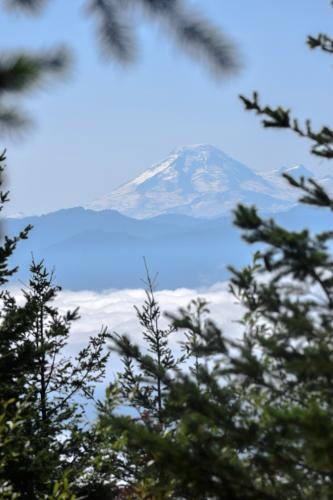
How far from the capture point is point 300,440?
19.4 feet

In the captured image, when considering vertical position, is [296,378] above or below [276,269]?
below

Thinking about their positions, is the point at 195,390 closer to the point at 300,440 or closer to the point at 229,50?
the point at 300,440

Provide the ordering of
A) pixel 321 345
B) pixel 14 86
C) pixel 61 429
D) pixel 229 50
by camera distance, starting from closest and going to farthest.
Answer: pixel 229 50, pixel 14 86, pixel 321 345, pixel 61 429

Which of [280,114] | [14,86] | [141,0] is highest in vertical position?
[280,114]

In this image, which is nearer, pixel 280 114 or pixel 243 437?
pixel 243 437

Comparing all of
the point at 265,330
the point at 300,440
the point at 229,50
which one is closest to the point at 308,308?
the point at 300,440

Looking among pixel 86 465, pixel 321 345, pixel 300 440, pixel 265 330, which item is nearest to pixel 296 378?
pixel 300 440

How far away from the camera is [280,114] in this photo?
714 centimetres

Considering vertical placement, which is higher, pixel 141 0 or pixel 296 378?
pixel 141 0

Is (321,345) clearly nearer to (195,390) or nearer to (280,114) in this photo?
(195,390)

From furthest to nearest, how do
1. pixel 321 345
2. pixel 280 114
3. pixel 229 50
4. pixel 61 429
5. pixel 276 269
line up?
pixel 61 429
pixel 280 114
pixel 276 269
pixel 321 345
pixel 229 50

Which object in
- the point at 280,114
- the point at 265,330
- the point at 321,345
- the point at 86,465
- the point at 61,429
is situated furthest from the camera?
the point at 61,429

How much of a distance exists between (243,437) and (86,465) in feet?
24.0

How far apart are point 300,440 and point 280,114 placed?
345 centimetres
